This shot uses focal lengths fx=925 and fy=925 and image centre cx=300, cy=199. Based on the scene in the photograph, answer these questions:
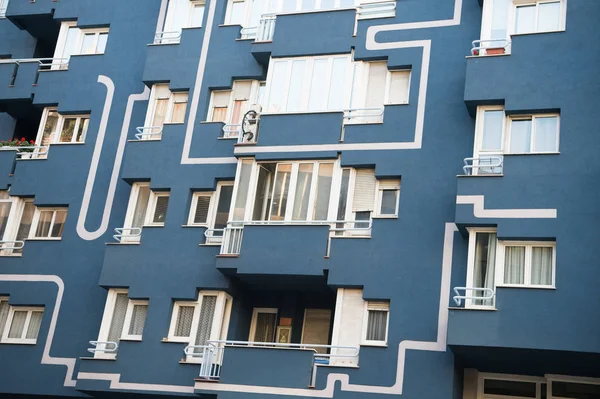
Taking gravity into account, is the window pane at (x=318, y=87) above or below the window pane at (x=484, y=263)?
above

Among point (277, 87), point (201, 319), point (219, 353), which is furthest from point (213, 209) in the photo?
point (219, 353)

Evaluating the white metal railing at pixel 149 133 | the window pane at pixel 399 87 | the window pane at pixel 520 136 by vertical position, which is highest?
the window pane at pixel 399 87

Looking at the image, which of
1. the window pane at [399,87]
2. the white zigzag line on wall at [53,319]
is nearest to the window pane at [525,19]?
the window pane at [399,87]

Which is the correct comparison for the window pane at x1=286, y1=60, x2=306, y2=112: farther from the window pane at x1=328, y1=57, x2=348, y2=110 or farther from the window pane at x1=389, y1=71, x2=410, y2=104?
the window pane at x1=389, y1=71, x2=410, y2=104

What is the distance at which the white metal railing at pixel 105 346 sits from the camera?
98.5 feet

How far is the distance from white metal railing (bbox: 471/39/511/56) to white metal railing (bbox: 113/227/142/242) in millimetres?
12642

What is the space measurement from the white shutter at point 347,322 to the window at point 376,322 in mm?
178

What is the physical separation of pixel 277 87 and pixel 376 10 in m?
4.36

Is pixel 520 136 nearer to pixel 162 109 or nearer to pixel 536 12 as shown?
pixel 536 12

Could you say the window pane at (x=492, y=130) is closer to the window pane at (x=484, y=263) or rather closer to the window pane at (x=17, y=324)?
the window pane at (x=484, y=263)

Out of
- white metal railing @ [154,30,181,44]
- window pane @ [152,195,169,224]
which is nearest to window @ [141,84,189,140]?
white metal railing @ [154,30,181,44]

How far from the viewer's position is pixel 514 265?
26.1m

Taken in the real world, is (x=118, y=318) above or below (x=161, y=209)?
below

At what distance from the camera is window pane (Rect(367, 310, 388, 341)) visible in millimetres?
27278
